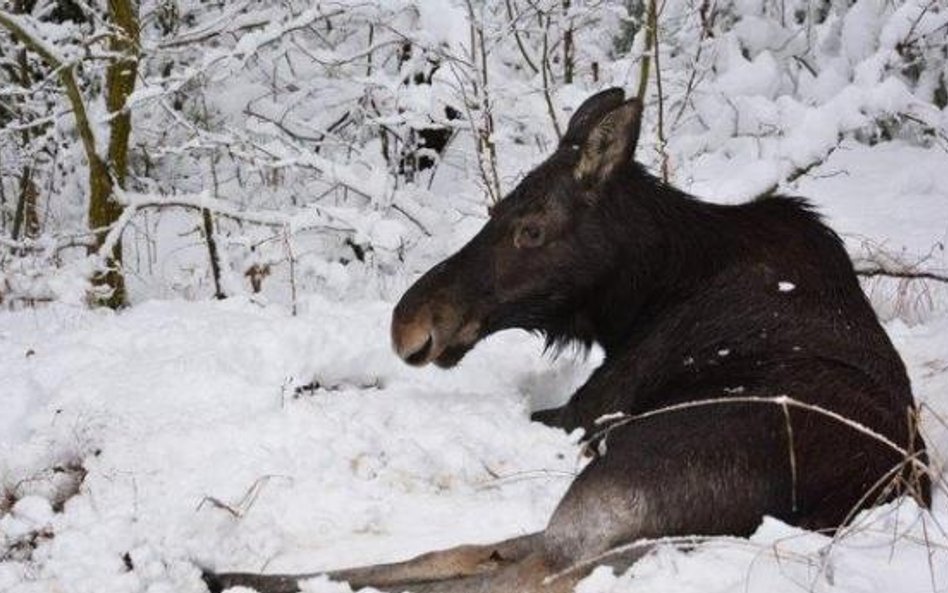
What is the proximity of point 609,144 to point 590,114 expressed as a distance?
0.19 m

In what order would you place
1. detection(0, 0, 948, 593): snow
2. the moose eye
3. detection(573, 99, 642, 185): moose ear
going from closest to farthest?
detection(0, 0, 948, 593): snow, detection(573, 99, 642, 185): moose ear, the moose eye

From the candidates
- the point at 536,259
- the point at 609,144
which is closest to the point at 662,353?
the point at 536,259

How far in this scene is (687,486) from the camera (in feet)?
9.78

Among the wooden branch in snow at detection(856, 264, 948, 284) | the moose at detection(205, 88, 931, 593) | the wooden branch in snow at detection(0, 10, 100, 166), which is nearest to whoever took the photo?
the moose at detection(205, 88, 931, 593)

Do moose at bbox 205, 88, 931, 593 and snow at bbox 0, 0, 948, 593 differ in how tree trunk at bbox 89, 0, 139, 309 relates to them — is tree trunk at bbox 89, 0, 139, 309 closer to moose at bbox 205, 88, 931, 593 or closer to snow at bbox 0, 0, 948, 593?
snow at bbox 0, 0, 948, 593

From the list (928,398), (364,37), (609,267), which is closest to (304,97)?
(364,37)

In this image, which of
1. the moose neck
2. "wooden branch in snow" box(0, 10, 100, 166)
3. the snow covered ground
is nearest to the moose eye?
the moose neck

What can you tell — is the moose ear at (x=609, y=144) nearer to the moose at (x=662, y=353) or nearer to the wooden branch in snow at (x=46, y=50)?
the moose at (x=662, y=353)

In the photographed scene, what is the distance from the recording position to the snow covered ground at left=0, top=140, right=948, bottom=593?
263cm

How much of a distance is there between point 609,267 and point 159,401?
1.76m

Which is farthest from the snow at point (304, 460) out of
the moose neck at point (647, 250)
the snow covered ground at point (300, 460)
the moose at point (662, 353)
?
the moose neck at point (647, 250)

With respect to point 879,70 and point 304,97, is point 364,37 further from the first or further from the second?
point 879,70

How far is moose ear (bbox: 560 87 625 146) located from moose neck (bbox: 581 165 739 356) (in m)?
0.22

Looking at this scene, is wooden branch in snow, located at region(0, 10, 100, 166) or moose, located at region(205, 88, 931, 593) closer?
moose, located at region(205, 88, 931, 593)
